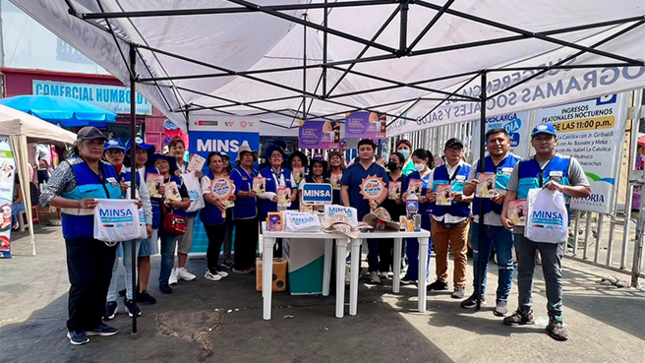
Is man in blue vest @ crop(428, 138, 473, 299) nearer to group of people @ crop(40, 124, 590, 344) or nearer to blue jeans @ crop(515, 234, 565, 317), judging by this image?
group of people @ crop(40, 124, 590, 344)

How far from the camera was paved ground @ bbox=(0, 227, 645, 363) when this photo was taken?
3029 mm

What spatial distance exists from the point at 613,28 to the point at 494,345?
3.19 m

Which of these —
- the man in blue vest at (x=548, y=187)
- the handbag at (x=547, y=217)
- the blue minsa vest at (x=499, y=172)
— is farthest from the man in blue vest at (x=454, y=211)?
the handbag at (x=547, y=217)

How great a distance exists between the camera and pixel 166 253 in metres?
4.38

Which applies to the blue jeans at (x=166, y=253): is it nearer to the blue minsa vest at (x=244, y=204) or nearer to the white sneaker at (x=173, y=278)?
the white sneaker at (x=173, y=278)

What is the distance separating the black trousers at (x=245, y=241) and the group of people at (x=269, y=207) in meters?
0.02

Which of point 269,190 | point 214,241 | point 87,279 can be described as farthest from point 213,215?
point 87,279

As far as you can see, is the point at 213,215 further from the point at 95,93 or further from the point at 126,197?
the point at 95,93

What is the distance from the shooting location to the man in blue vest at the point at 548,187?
3250 mm

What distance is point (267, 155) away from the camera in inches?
217

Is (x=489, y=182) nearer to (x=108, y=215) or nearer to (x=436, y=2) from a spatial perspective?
(x=436, y=2)

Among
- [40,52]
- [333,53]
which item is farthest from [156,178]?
[40,52]

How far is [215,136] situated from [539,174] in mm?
4971

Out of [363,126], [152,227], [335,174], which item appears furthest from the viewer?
[363,126]
